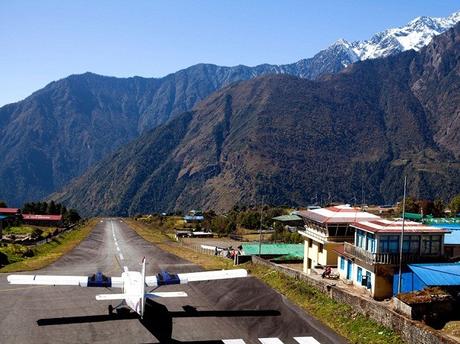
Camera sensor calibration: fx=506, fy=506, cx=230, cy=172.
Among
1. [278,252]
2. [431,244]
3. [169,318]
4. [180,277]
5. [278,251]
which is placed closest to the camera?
[169,318]

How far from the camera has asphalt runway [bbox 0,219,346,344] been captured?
3453cm

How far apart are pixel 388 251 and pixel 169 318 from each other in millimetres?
19587

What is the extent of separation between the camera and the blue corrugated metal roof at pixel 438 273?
37.6 m

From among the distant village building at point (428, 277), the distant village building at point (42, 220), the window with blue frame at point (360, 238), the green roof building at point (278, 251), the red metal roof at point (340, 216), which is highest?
the red metal roof at point (340, 216)

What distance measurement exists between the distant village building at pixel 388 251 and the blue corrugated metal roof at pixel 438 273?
241cm

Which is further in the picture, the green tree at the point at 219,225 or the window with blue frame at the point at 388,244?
the green tree at the point at 219,225

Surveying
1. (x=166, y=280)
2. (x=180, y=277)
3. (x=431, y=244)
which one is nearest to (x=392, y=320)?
(x=431, y=244)

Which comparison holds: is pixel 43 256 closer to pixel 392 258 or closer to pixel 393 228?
pixel 392 258

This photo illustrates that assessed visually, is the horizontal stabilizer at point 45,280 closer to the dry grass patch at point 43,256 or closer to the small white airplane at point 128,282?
the small white airplane at point 128,282

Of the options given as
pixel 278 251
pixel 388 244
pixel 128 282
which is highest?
Answer: pixel 388 244

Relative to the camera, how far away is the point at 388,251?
1727 inches

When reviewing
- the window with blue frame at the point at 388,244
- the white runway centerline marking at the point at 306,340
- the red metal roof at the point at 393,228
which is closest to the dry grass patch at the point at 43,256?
the white runway centerline marking at the point at 306,340

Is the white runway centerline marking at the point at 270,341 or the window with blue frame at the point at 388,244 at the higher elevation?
the window with blue frame at the point at 388,244

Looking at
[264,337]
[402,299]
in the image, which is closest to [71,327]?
[264,337]
